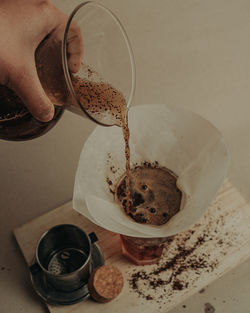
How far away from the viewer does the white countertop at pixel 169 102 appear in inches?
42.6

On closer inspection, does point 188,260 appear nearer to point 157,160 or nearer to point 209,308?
point 209,308

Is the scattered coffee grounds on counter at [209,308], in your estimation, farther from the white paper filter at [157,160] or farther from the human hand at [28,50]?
the human hand at [28,50]

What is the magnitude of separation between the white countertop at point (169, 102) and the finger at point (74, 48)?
63cm

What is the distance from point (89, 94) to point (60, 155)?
2.32ft

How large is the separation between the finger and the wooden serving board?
1.85 ft

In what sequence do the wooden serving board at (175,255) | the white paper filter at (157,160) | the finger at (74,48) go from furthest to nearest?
the wooden serving board at (175,255), the white paper filter at (157,160), the finger at (74,48)

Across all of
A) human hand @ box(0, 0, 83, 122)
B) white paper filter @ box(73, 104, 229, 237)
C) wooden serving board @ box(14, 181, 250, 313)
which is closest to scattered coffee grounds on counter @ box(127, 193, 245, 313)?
wooden serving board @ box(14, 181, 250, 313)

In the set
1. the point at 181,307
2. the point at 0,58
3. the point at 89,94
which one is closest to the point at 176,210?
the point at 181,307

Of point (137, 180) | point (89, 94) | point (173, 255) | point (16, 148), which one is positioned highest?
point (89, 94)

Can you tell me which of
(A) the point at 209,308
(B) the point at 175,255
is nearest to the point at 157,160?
(B) the point at 175,255

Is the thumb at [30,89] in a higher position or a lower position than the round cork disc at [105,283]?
higher

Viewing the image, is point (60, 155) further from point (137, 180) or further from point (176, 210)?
point (176, 210)

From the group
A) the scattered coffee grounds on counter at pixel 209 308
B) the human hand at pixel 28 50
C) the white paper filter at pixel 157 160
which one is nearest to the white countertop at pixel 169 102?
the scattered coffee grounds on counter at pixel 209 308

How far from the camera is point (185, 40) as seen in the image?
1.71m
